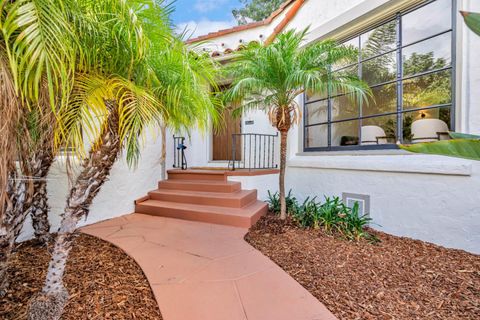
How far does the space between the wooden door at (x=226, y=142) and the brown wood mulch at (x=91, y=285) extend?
402cm

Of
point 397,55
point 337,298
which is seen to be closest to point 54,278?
point 337,298

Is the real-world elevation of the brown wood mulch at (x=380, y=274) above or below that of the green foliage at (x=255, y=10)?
below

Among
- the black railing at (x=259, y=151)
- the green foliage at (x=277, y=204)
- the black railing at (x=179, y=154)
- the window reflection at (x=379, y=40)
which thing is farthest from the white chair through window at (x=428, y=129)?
the black railing at (x=179, y=154)

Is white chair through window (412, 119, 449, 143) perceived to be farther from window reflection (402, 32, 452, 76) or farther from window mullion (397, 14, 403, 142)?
window reflection (402, 32, 452, 76)

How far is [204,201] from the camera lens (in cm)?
410

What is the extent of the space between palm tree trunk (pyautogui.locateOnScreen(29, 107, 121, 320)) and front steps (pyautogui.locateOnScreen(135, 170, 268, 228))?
2174mm

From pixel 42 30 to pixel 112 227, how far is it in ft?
10.4

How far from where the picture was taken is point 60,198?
3.28 meters

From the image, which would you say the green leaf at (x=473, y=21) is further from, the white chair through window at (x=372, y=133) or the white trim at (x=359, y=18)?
the white chair through window at (x=372, y=133)

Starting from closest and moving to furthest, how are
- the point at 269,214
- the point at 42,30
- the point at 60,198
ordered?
the point at 42,30, the point at 60,198, the point at 269,214

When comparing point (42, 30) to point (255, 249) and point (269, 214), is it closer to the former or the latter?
point (255, 249)

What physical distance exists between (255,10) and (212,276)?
37.5 ft

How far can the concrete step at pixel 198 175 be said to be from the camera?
464 cm

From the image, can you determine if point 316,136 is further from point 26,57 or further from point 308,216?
point 26,57
